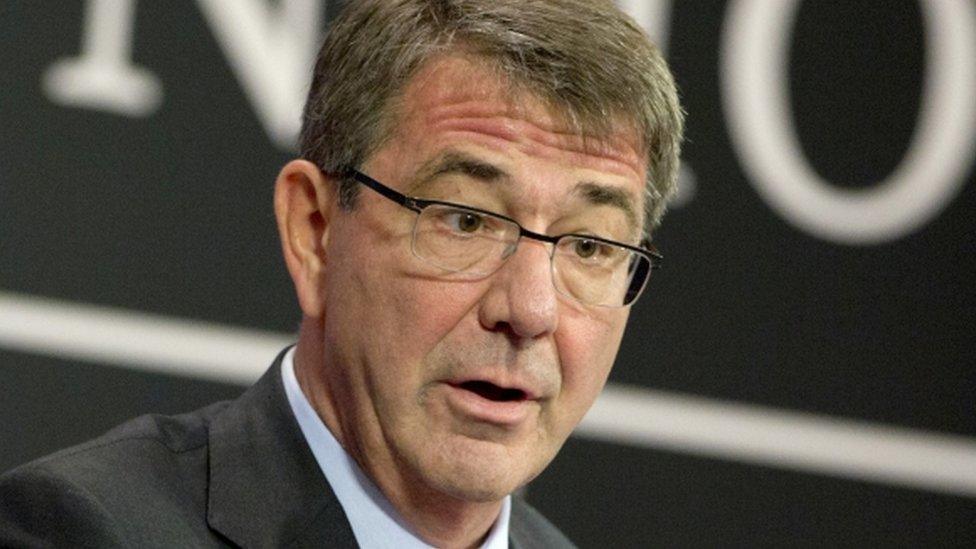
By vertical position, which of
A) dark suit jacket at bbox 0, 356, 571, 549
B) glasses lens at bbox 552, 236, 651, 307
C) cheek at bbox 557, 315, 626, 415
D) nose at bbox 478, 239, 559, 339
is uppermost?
glasses lens at bbox 552, 236, 651, 307

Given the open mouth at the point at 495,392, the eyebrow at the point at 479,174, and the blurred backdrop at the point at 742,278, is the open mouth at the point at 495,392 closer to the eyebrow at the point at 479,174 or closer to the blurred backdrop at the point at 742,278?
the eyebrow at the point at 479,174

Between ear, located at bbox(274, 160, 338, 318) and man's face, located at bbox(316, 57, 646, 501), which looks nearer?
man's face, located at bbox(316, 57, 646, 501)

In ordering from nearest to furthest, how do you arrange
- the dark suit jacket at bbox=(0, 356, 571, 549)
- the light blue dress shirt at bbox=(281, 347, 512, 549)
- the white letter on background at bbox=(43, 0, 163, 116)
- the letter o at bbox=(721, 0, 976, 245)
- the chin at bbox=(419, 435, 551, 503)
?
the dark suit jacket at bbox=(0, 356, 571, 549) < the chin at bbox=(419, 435, 551, 503) < the light blue dress shirt at bbox=(281, 347, 512, 549) < the white letter on background at bbox=(43, 0, 163, 116) < the letter o at bbox=(721, 0, 976, 245)

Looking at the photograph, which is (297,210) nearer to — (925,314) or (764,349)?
(764,349)

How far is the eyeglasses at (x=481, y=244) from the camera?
2.03 m

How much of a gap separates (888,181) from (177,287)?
1.62m

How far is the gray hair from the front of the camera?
2051mm

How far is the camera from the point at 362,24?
7.09ft

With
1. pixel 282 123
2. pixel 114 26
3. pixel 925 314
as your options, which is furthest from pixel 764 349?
pixel 114 26

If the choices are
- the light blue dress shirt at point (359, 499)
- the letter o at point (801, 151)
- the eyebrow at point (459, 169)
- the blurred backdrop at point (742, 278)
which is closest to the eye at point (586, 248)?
the eyebrow at point (459, 169)

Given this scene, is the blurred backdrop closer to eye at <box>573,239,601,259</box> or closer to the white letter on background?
the white letter on background

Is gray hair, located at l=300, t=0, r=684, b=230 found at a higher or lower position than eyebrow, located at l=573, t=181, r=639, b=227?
higher

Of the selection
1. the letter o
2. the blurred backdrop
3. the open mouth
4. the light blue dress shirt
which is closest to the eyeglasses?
the open mouth

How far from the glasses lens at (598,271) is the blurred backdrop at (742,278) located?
1.36m
